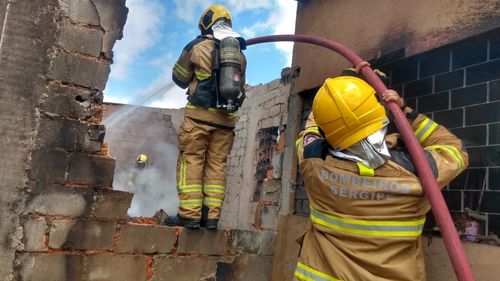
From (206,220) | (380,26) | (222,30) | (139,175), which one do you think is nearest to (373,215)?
(206,220)

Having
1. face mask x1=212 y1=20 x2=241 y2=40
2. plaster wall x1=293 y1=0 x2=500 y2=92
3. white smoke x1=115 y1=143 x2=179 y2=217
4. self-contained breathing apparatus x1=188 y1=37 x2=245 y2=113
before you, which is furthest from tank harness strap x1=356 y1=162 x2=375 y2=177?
white smoke x1=115 y1=143 x2=179 y2=217

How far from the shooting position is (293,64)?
4996 millimetres

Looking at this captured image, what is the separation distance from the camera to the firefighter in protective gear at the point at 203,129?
387cm

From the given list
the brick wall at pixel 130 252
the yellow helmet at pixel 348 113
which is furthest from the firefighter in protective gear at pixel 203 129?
the yellow helmet at pixel 348 113

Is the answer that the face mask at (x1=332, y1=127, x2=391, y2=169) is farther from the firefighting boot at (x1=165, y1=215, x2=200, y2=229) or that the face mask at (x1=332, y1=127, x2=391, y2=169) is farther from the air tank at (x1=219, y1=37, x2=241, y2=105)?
the firefighting boot at (x1=165, y1=215, x2=200, y2=229)

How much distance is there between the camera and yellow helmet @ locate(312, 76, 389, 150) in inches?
97.7

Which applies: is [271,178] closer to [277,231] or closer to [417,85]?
[277,231]

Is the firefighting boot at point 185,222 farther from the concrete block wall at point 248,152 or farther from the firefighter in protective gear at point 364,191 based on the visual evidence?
the concrete block wall at point 248,152

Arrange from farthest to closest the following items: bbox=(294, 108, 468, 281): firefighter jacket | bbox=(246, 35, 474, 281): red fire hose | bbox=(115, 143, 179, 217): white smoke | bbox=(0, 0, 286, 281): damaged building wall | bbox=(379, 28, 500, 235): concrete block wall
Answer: bbox=(115, 143, 179, 217): white smoke < bbox=(0, 0, 286, 281): damaged building wall < bbox=(379, 28, 500, 235): concrete block wall < bbox=(294, 108, 468, 281): firefighter jacket < bbox=(246, 35, 474, 281): red fire hose

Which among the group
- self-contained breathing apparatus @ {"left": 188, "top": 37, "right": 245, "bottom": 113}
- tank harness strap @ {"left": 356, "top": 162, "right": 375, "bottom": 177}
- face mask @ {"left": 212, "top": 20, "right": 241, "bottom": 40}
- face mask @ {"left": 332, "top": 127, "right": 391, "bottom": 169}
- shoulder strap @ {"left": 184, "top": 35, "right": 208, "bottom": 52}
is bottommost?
tank harness strap @ {"left": 356, "top": 162, "right": 375, "bottom": 177}

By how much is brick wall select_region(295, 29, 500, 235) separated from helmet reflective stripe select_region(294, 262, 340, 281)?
114cm

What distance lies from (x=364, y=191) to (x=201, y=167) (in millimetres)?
1819

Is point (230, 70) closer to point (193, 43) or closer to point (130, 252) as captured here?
point (193, 43)

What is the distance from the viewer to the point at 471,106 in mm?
3143
